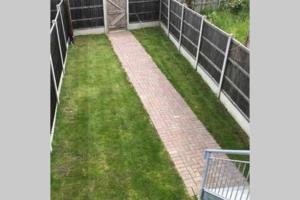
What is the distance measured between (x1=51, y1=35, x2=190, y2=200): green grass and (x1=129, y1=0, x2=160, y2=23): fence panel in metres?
5.37

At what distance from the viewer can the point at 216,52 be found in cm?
983

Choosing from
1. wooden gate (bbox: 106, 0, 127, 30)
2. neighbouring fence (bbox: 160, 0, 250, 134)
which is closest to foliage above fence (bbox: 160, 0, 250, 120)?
neighbouring fence (bbox: 160, 0, 250, 134)

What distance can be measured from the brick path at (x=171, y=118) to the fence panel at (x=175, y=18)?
1.59m

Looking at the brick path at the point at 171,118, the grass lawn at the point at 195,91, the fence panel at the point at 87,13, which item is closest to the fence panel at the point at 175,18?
the grass lawn at the point at 195,91

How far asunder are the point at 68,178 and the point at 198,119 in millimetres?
3862

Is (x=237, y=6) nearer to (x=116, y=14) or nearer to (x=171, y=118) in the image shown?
(x=116, y=14)

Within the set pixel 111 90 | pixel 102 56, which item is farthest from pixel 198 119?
pixel 102 56

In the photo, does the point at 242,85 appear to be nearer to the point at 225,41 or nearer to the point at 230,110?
the point at 230,110

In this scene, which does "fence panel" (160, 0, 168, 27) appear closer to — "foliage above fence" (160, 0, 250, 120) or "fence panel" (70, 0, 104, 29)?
"foliage above fence" (160, 0, 250, 120)

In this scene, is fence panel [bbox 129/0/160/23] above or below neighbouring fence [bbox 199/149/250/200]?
above

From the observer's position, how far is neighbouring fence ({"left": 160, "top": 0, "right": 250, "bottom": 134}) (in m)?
8.26

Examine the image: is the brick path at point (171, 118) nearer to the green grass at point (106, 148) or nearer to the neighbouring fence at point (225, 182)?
the green grass at point (106, 148)

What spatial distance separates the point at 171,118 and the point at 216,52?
8.42ft

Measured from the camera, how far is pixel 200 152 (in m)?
7.73
